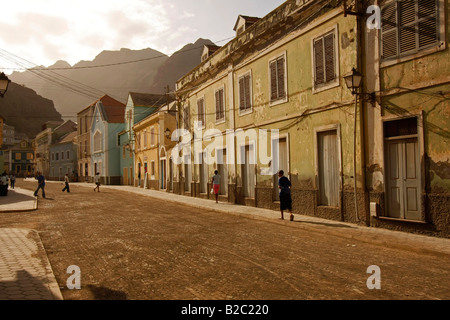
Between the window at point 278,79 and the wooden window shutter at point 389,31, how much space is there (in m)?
4.83

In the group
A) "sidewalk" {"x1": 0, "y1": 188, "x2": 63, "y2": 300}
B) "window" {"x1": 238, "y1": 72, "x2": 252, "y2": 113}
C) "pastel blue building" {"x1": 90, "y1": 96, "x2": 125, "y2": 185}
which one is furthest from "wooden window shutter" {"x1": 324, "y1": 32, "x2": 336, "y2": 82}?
"pastel blue building" {"x1": 90, "y1": 96, "x2": 125, "y2": 185}

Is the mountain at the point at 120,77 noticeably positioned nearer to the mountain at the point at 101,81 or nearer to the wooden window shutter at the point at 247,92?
the mountain at the point at 101,81

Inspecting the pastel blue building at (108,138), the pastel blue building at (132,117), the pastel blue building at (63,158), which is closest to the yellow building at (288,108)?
the pastel blue building at (132,117)

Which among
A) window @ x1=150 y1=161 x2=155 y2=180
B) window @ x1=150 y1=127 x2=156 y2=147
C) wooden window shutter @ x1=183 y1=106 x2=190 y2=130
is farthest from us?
window @ x1=150 y1=161 x2=155 y2=180

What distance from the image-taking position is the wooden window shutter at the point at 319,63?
12875 mm

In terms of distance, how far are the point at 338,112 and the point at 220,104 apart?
943 cm

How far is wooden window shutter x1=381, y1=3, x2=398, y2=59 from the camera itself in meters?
10.2

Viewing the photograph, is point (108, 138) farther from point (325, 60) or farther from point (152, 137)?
point (325, 60)

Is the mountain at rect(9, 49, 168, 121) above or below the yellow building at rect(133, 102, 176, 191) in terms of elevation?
above

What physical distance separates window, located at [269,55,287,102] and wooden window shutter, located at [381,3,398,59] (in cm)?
483

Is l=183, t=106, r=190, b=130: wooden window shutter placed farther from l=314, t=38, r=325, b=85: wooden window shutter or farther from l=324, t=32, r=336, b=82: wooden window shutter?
l=324, t=32, r=336, b=82: wooden window shutter

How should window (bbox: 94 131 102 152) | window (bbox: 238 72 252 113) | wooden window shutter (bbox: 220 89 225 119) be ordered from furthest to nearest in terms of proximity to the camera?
window (bbox: 94 131 102 152), wooden window shutter (bbox: 220 89 225 119), window (bbox: 238 72 252 113)

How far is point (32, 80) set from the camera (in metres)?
181
